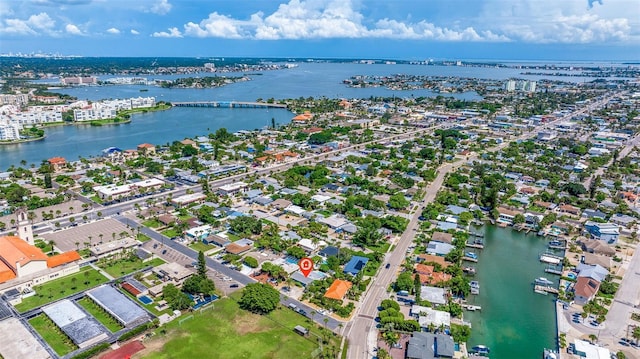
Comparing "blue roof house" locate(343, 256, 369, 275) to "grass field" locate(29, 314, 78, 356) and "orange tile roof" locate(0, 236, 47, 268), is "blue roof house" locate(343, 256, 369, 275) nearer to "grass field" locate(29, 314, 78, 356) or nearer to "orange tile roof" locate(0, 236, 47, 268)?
"grass field" locate(29, 314, 78, 356)

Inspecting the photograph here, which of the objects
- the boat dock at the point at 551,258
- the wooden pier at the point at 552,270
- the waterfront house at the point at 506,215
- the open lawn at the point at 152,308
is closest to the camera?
the open lawn at the point at 152,308

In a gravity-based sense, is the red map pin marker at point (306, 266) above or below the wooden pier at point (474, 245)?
above

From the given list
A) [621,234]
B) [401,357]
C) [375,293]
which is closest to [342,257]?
Answer: [375,293]

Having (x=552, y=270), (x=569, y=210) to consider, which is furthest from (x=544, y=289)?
(x=569, y=210)

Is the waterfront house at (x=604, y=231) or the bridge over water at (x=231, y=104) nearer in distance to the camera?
the waterfront house at (x=604, y=231)

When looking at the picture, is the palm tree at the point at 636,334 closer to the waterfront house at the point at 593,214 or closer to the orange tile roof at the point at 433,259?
the orange tile roof at the point at 433,259

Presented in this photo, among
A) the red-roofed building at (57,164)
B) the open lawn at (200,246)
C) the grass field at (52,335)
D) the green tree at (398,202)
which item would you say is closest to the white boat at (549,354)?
the green tree at (398,202)

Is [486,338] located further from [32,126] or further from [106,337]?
[32,126]

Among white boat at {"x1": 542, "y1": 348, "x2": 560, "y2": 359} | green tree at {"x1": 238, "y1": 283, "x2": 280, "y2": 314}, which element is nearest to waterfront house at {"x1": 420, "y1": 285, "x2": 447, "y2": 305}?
white boat at {"x1": 542, "y1": 348, "x2": 560, "y2": 359}
